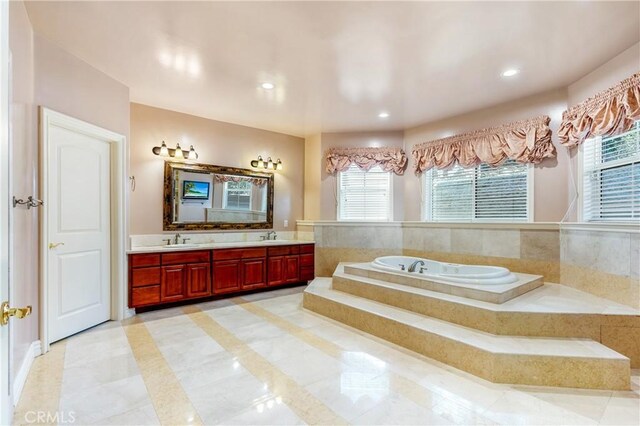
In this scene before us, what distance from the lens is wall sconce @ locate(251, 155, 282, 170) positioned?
507 centimetres

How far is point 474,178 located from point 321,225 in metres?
2.43

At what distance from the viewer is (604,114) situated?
2891 mm

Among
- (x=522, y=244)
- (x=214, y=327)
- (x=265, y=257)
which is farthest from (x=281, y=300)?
(x=522, y=244)

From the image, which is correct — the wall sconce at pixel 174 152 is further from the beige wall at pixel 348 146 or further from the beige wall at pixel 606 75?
the beige wall at pixel 606 75

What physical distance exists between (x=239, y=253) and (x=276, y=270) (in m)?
0.68

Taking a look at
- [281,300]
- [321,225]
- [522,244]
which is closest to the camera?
[522,244]

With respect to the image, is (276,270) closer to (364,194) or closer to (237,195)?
(237,195)

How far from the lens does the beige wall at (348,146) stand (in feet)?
16.9

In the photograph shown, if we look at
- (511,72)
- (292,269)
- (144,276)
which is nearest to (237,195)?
(292,269)

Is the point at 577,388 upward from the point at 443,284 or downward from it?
downward

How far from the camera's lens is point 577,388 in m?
2.14

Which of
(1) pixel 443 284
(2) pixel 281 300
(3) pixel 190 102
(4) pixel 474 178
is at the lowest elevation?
(2) pixel 281 300

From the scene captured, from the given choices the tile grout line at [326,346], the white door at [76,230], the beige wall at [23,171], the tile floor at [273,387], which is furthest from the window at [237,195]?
the beige wall at [23,171]

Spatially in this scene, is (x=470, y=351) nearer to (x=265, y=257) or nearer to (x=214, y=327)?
(x=214, y=327)
